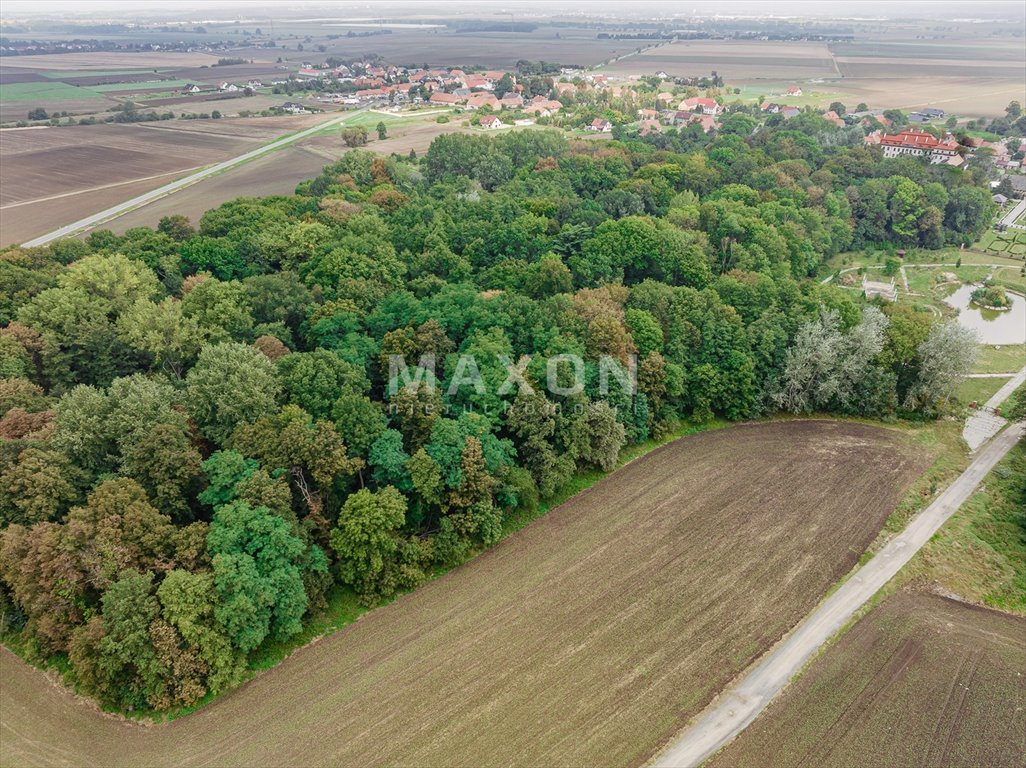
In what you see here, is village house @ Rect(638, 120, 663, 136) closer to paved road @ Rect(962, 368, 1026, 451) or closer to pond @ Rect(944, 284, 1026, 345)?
pond @ Rect(944, 284, 1026, 345)

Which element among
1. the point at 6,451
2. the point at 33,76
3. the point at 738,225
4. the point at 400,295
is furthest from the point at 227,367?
the point at 33,76

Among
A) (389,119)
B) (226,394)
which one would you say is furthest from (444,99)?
(226,394)

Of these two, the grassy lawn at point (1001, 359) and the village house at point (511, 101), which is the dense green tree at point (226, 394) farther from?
the village house at point (511, 101)

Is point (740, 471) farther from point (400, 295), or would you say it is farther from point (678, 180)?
point (678, 180)

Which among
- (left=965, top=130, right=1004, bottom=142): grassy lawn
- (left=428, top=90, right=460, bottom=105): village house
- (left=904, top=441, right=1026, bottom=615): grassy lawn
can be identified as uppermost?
(left=428, top=90, right=460, bottom=105): village house

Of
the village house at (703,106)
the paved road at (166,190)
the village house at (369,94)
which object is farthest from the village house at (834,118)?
the village house at (369,94)

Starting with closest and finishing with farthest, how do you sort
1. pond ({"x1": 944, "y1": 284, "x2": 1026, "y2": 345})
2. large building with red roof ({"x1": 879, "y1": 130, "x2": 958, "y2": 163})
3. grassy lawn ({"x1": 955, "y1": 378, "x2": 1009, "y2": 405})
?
grassy lawn ({"x1": 955, "y1": 378, "x2": 1009, "y2": 405})
pond ({"x1": 944, "y1": 284, "x2": 1026, "y2": 345})
large building with red roof ({"x1": 879, "y1": 130, "x2": 958, "y2": 163})

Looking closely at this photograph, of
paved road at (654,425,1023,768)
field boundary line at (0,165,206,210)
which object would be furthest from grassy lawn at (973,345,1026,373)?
field boundary line at (0,165,206,210)
